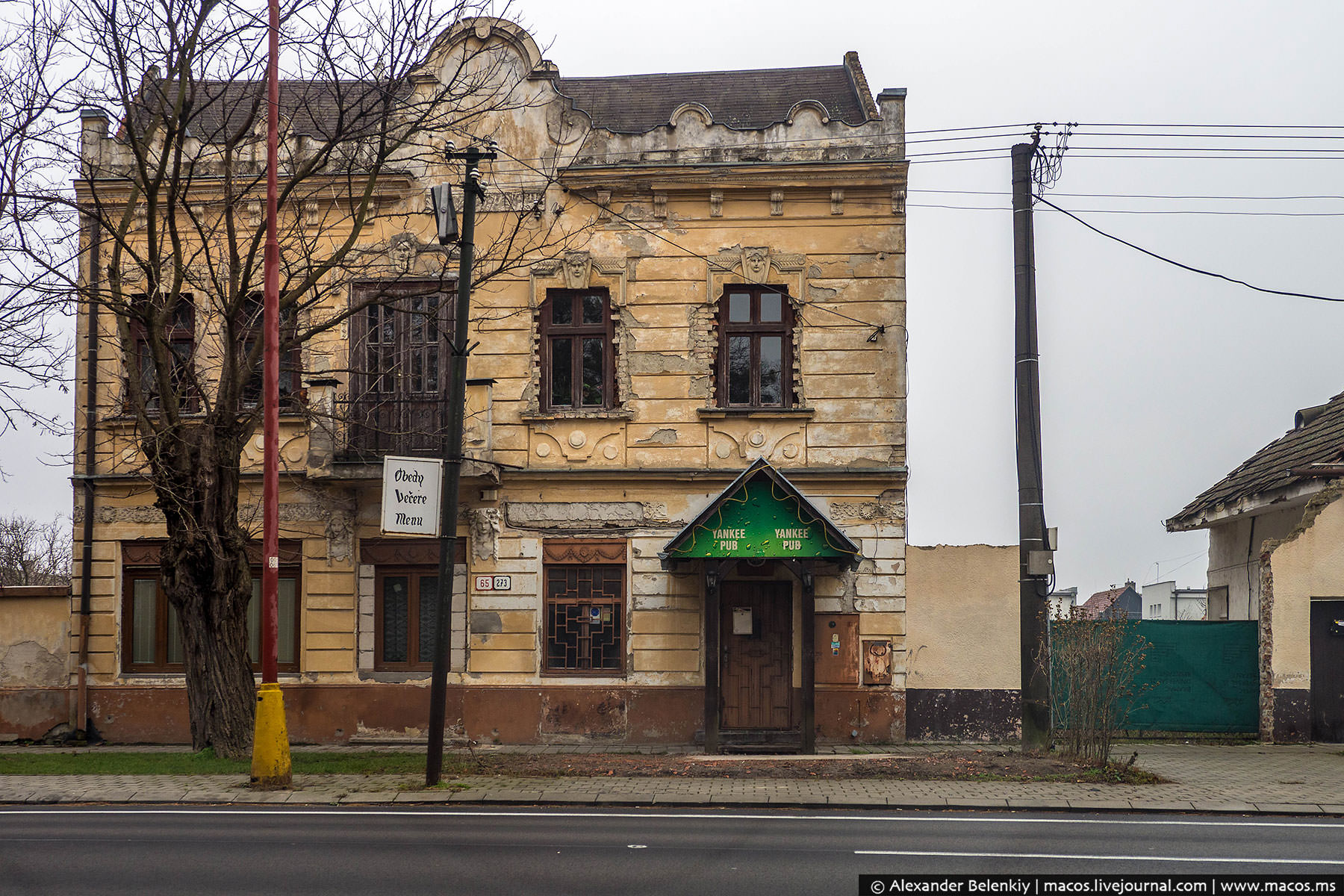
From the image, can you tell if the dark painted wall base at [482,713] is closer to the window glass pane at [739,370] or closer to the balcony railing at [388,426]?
the balcony railing at [388,426]

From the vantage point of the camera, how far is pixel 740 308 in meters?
18.3

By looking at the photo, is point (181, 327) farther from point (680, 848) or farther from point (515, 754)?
point (680, 848)

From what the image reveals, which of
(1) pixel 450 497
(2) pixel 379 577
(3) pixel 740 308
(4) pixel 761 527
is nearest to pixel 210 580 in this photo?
(2) pixel 379 577

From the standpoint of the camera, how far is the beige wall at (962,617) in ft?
57.6

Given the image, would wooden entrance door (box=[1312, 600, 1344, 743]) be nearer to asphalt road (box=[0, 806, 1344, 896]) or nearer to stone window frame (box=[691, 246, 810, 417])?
asphalt road (box=[0, 806, 1344, 896])

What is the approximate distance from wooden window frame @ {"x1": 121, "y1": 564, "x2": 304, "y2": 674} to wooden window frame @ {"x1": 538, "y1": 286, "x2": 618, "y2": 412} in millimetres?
4806

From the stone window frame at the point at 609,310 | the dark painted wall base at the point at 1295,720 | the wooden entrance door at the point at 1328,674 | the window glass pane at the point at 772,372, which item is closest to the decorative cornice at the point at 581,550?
the stone window frame at the point at 609,310

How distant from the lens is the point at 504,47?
18.4 meters

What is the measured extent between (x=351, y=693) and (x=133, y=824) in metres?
6.94

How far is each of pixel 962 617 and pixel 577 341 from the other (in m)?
7.11

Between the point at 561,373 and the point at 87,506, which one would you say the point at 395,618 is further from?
the point at 87,506

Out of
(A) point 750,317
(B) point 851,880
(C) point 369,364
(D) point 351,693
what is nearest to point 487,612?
(D) point 351,693

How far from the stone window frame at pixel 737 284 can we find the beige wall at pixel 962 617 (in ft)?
10.7

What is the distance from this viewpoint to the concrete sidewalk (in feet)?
40.2
